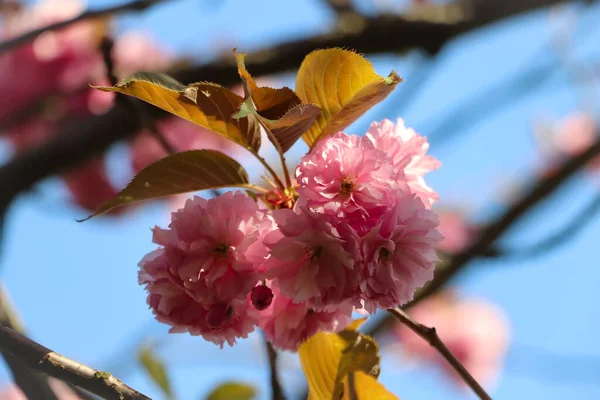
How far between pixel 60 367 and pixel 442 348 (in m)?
0.37

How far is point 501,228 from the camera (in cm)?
158

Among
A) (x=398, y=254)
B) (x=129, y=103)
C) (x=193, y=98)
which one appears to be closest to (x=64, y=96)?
(x=129, y=103)

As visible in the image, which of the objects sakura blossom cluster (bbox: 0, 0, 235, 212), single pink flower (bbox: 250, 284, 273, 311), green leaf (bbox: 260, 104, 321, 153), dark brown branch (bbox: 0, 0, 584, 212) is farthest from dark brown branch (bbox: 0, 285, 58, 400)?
sakura blossom cluster (bbox: 0, 0, 235, 212)

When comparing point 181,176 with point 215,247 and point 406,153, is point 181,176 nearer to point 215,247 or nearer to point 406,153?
point 215,247

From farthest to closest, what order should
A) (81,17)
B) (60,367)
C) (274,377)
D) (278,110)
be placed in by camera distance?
(81,17) → (274,377) → (278,110) → (60,367)

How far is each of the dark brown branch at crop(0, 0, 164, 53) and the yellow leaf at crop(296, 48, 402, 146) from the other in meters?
0.63

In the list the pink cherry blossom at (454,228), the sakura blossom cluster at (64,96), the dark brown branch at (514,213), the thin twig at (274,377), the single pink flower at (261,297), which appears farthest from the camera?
the pink cherry blossom at (454,228)

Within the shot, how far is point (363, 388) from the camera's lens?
646 mm

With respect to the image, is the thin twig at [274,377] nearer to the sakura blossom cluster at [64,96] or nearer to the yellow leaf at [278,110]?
the yellow leaf at [278,110]

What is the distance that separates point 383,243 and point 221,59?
1.32 m

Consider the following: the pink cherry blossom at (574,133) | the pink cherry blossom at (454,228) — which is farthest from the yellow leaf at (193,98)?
the pink cherry blossom at (574,133)

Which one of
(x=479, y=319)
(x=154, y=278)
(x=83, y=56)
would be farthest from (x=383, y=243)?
(x=479, y=319)

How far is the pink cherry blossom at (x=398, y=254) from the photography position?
0.57 metres

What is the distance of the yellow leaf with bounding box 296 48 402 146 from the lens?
1.94 ft
